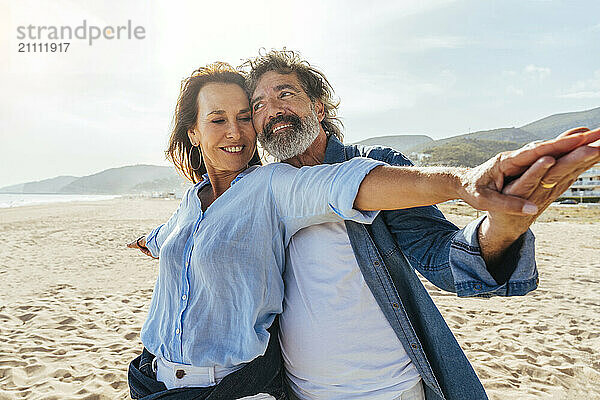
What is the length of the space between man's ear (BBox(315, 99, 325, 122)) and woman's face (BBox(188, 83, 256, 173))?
0.41 metres

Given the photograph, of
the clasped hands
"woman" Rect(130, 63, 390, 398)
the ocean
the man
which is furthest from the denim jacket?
the ocean

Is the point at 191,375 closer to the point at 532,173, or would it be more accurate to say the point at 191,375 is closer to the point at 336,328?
the point at 336,328

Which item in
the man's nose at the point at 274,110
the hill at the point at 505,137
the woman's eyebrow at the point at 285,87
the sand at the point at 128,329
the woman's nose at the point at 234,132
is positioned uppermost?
the hill at the point at 505,137

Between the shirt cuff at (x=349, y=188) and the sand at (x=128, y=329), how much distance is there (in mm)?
3648

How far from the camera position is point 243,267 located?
→ 5.67 ft

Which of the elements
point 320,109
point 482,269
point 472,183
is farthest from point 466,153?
point 472,183

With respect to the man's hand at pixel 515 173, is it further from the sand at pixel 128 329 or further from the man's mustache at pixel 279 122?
the sand at pixel 128 329

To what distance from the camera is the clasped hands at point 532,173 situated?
988 millimetres

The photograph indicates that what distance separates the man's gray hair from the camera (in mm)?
2383

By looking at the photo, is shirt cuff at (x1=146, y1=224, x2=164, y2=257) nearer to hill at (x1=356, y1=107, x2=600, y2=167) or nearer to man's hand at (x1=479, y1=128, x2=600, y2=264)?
man's hand at (x1=479, y1=128, x2=600, y2=264)

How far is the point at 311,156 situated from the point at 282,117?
26 cm

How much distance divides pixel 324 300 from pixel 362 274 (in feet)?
0.64

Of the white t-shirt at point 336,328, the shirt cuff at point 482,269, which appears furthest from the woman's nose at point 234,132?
the shirt cuff at point 482,269

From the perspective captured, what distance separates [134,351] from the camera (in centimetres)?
531
